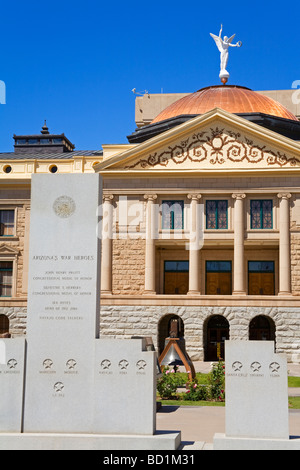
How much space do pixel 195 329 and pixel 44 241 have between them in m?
31.1

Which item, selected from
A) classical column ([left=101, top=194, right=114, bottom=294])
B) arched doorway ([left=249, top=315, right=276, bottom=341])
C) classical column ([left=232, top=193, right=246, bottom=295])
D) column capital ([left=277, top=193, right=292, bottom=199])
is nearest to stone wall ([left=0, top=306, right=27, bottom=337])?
classical column ([left=101, top=194, right=114, bottom=294])

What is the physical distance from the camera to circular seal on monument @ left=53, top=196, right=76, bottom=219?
1284cm

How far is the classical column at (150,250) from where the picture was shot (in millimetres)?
44281

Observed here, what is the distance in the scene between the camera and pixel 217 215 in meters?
44.8

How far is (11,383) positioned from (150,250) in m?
32.3

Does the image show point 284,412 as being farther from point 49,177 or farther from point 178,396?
point 178,396

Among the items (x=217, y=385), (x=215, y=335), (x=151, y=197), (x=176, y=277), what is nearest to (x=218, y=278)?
(x=176, y=277)

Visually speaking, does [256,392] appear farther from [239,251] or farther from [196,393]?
[239,251]

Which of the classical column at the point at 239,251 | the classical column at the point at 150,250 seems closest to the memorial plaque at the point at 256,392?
the classical column at the point at 239,251

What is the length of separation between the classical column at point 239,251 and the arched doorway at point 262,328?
9.26 ft

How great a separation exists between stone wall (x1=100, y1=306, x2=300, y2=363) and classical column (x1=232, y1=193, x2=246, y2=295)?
1.44 metres

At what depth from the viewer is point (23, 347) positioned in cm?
1240

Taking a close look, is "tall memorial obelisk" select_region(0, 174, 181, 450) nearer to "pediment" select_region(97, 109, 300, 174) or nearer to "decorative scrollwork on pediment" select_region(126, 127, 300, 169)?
"pediment" select_region(97, 109, 300, 174)

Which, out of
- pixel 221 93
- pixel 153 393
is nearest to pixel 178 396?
pixel 153 393
